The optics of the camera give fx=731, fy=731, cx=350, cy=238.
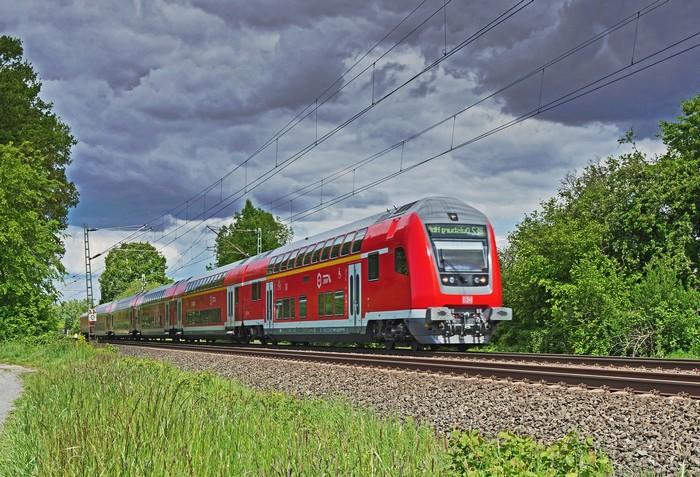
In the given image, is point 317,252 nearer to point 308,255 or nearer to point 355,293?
point 308,255

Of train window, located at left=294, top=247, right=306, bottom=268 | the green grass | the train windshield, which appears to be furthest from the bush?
train window, located at left=294, top=247, right=306, bottom=268

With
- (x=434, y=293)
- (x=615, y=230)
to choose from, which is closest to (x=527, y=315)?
(x=615, y=230)

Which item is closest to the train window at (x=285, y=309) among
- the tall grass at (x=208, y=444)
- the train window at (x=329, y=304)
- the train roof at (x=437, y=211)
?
the train window at (x=329, y=304)

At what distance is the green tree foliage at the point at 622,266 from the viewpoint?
22266mm

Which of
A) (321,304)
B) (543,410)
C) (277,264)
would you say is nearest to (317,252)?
(321,304)

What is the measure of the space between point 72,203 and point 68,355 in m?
19.1

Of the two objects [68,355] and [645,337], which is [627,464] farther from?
[68,355]

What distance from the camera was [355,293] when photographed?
22125 mm

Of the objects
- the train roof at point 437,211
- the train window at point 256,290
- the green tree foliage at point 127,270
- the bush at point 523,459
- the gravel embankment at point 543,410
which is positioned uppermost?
the green tree foliage at point 127,270

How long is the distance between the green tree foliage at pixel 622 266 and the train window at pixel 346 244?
829cm

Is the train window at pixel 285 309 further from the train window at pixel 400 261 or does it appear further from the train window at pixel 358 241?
the train window at pixel 400 261

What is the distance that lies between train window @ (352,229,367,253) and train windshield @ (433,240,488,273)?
3261mm

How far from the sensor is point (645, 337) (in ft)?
72.0

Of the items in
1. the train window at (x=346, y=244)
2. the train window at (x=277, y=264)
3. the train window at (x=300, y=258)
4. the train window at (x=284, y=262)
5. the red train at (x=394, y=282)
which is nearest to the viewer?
the red train at (x=394, y=282)
